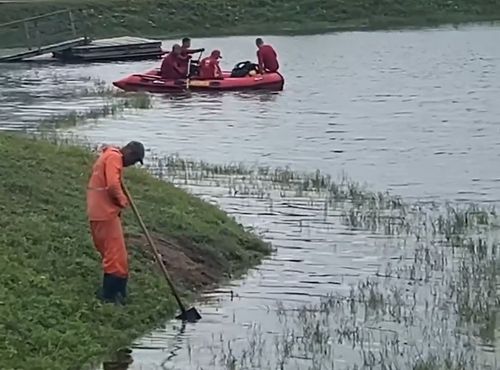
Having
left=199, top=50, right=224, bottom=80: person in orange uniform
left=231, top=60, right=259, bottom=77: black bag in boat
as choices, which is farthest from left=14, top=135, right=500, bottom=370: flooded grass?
left=231, top=60, right=259, bottom=77: black bag in boat

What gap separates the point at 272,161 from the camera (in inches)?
952

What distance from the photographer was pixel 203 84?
35.9m

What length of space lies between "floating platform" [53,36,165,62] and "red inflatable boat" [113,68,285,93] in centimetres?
1296

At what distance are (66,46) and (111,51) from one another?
169cm

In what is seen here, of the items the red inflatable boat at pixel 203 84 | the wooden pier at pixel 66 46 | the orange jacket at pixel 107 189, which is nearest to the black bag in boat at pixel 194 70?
the red inflatable boat at pixel 203 84

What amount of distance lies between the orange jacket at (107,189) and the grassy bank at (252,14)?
48181 millimetres

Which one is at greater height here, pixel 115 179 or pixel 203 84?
pixel 115 179

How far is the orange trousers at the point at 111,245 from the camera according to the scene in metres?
12.2

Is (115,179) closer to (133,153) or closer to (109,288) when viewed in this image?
(133,153)

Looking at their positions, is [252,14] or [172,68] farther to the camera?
[252,14]

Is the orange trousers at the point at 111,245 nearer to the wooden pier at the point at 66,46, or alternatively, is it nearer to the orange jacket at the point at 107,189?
the orange jacket at the point at 107,189

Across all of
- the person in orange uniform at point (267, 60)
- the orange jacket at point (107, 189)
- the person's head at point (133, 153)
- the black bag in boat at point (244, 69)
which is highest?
the person's head at point (133, 153)

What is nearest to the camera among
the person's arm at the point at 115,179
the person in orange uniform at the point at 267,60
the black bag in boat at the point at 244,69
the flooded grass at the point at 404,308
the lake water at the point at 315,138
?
the flooded grass at the point at 404,308

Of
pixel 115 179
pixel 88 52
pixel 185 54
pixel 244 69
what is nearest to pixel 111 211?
pixel 115 179
